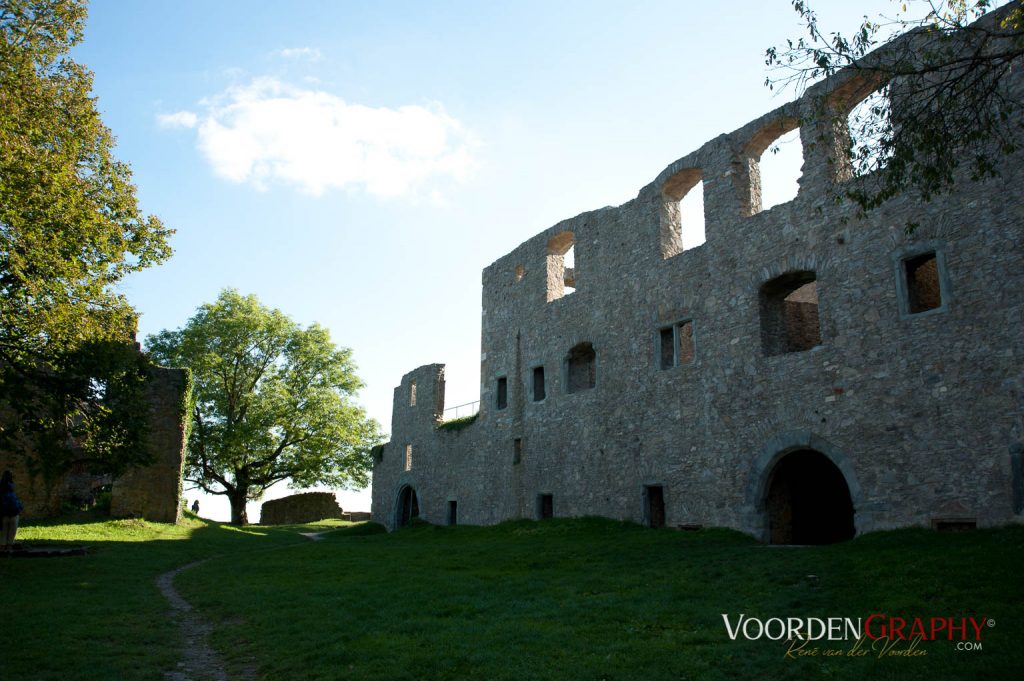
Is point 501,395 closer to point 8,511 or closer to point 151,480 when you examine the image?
point 151,480

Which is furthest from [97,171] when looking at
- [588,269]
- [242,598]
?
[588,269]

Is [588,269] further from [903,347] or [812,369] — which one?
[903,347]

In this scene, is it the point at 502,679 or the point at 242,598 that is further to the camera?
the point at 242,598

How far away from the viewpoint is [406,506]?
3177 centimetres

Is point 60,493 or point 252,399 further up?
point 252,399

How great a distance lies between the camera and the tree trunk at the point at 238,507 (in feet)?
117

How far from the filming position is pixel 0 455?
23.8 m

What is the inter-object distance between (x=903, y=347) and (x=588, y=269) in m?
9.88

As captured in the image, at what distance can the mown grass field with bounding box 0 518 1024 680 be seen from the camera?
277 inches

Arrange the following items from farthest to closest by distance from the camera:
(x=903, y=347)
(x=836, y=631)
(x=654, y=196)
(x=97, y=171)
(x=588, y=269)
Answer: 1. (x=588, y=269)
2. (x=654, y=196)
3. (x=97, y=171)
4. (x=903, y=347)
5. (x=836, y=631)

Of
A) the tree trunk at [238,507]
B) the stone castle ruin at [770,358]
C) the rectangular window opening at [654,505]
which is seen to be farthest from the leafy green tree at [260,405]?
the rectangular window opening at [654,505]

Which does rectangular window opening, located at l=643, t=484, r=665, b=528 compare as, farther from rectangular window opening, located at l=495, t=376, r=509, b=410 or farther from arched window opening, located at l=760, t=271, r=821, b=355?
rectangular window opening, located at l=495, t=376, r=509, b=410

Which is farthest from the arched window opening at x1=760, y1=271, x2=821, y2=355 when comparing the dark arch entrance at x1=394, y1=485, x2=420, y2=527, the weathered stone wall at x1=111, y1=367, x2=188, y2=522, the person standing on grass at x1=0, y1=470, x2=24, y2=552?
the weathered stone wall at x1=111, y1=367, x2=188, y2=522

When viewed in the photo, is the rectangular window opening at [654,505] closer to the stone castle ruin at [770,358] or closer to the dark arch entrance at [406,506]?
the stone castle ruin at [770,358]
